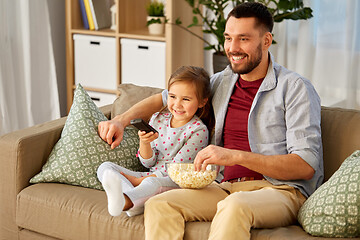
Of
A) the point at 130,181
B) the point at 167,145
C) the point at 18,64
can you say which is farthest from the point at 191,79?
the point at 18,64

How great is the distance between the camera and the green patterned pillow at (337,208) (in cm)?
195

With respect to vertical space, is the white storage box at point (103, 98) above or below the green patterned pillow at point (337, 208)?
below

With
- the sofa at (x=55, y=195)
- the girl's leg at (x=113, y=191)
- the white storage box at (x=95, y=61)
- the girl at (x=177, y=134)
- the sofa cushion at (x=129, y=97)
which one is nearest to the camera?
the girl's leg at (x=113, y=191)

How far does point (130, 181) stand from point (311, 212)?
736mm

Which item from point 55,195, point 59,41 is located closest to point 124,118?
point 55,195

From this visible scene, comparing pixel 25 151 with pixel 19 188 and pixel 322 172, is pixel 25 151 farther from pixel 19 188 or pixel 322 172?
pixel 322 172

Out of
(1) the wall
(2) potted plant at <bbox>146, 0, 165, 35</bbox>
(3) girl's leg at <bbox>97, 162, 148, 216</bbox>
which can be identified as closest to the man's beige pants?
(3) girl's leg at <bbox>97, 162, 148, 216</bbox>

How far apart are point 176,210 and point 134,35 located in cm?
221

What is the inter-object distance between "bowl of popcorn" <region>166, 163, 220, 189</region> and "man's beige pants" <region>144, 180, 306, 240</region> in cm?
3

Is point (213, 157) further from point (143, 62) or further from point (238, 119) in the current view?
point (143, 62)

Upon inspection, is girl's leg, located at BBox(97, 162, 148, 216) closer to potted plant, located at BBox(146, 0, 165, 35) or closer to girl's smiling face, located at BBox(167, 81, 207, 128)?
A: girl's smiling face, located at BBox(167, 81, 207, 128)

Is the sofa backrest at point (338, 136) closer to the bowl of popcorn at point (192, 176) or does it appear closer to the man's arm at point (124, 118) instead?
the bowl of popcorn at point (192, 176)

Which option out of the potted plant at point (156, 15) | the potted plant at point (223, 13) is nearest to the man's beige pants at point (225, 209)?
the potted plant at point (223, 13)

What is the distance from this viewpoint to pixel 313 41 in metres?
3.87
